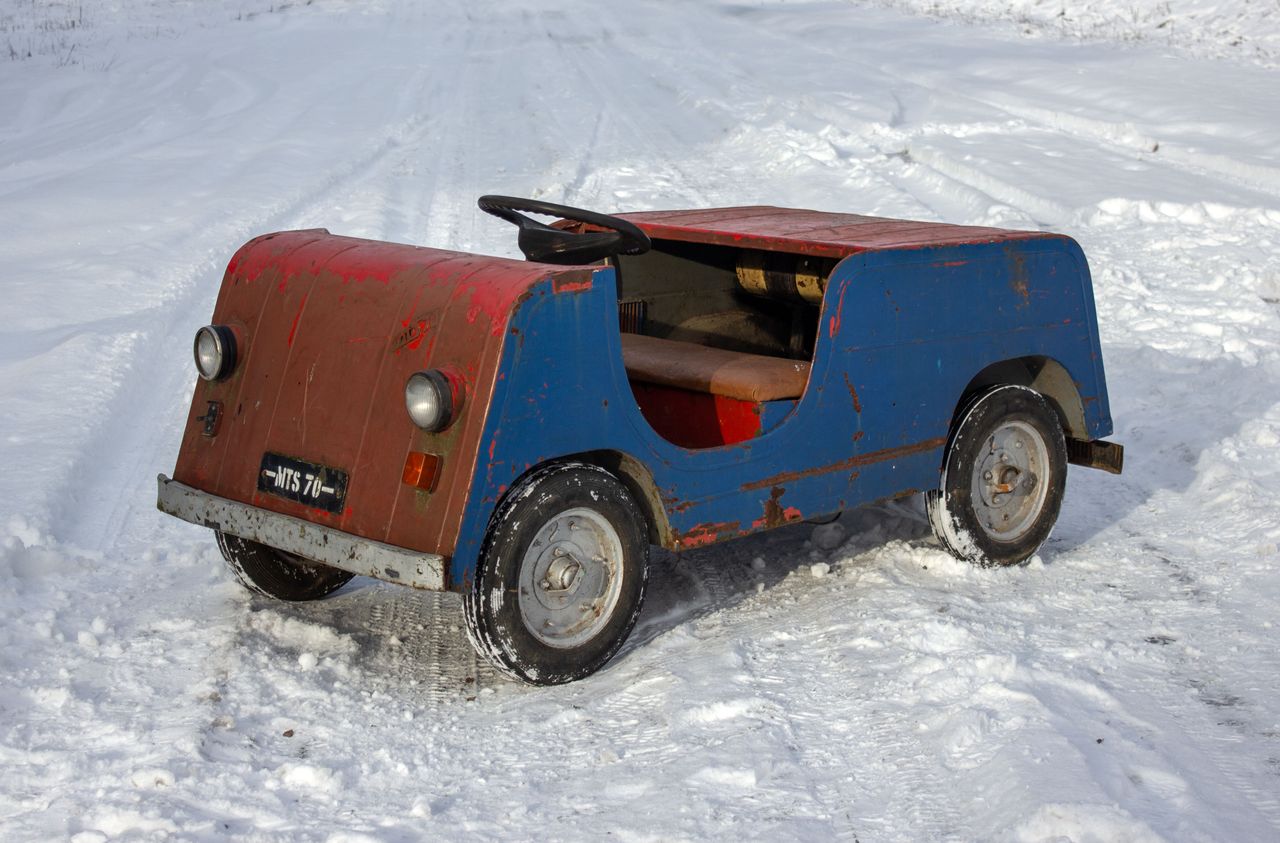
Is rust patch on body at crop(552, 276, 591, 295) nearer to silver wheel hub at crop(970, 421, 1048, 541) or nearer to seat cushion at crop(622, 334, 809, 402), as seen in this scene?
seat cushion at crop(622, 334, 809, 402)

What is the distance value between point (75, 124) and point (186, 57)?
4.62 meters

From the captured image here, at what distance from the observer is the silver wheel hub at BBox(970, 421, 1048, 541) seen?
5.44 metres

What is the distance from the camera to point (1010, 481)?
550cm

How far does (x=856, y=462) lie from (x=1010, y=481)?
0.90 m

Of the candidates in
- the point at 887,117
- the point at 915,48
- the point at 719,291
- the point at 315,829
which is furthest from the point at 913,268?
the point at 915,48

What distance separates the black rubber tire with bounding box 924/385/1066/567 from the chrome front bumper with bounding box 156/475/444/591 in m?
2.23

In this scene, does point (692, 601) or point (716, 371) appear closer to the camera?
point (716, 371)

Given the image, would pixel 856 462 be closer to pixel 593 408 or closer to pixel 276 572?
pixel 593 408

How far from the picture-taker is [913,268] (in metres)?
4.91

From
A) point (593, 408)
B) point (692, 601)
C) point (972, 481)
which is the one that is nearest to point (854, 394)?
point (972, 481)

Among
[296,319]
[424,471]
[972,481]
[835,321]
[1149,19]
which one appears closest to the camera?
[424,471]

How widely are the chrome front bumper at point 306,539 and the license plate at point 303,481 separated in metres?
→ 0.08

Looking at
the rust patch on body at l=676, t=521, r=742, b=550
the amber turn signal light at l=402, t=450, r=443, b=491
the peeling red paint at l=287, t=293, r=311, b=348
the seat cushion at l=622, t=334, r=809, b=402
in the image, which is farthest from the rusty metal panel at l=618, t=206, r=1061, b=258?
the amber turn signal light at l=402, t=450, r=443, b=491

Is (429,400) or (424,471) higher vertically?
(429,400)
